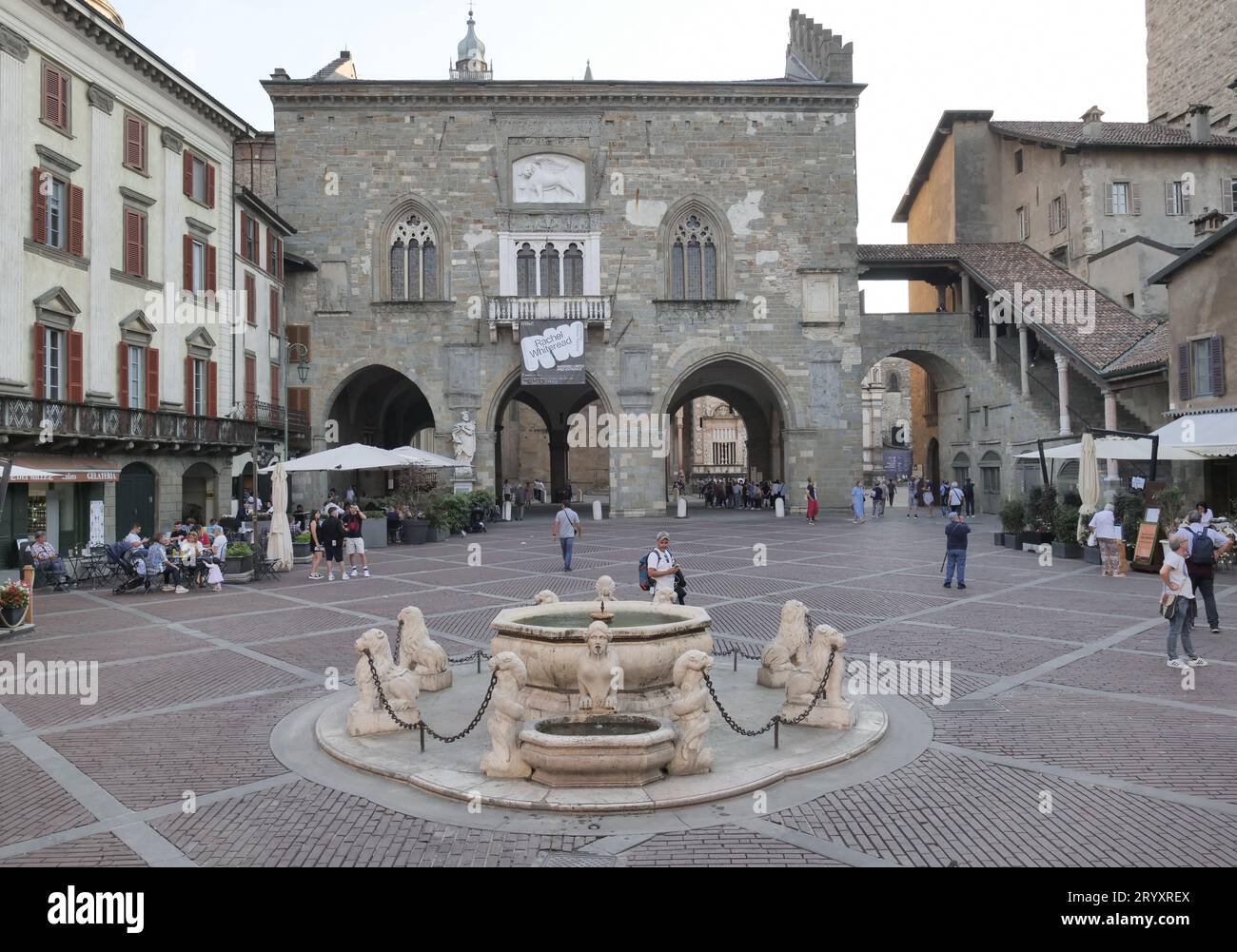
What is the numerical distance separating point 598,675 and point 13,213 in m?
18.4

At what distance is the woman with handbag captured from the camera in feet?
29.3

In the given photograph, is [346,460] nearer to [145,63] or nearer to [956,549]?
[145,63]

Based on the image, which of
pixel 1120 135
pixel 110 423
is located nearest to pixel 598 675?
pixel 110 423

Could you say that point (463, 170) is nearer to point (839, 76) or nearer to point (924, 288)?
point (839, 76)

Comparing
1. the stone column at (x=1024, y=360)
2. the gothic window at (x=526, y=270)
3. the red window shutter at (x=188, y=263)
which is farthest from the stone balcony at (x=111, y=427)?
the stone column at (x=1024, y=360)

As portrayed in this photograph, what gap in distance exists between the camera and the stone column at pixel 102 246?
67.6 feet

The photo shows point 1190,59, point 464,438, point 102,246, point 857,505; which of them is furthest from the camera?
point 1190,59

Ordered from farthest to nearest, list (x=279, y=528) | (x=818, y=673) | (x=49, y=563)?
(x=279, y=528) → (x=49, y=563) → (x=818, y=673)

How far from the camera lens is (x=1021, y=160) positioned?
120 ft

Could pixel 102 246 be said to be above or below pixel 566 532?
above

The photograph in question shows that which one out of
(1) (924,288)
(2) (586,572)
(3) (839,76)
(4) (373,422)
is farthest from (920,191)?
(2) (586,572)

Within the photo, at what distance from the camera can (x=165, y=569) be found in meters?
16.0

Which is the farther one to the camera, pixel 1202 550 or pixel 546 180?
pixel 546 180

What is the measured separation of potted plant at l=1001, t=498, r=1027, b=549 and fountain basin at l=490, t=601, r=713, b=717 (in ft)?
55.4
